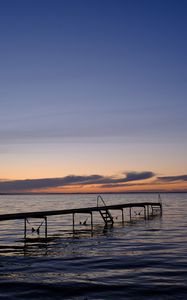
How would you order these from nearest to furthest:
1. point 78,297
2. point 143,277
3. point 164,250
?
point 78,297, point 143,277, point 164,250

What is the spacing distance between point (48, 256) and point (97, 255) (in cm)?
376

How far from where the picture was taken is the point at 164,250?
2997 centimetres

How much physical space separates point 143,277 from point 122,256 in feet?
23.1

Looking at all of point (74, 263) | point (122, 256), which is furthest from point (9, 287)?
point (122, 256)

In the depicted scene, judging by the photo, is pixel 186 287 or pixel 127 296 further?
pixel 186 287

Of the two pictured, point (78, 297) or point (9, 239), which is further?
point (9, 239)

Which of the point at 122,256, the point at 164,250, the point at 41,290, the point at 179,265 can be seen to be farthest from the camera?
the point at 164,250

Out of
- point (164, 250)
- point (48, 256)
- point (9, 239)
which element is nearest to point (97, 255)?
point (48, 256)

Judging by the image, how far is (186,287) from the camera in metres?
18.0

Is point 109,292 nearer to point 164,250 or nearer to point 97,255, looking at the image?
point 97,255

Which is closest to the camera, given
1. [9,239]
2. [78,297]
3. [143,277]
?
[78,297]

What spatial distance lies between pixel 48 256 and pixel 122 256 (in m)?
5.67

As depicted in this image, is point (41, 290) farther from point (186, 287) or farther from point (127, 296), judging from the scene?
point (186, 287)

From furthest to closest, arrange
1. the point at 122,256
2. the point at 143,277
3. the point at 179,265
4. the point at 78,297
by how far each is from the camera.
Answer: the point at 122,256
the point at 179,265
the point at 143,277
the point at 78,297
